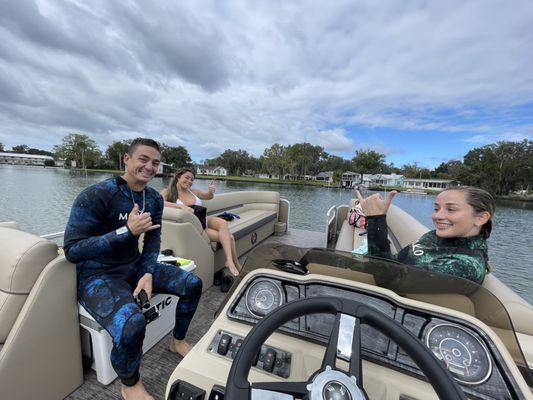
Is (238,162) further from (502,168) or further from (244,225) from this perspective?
(244,225)

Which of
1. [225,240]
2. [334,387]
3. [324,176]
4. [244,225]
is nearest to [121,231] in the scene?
[334,387]

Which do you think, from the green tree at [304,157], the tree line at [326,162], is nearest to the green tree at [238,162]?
the tree line at [326,162]

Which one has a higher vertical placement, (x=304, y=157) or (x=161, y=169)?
(x=304, y=157)

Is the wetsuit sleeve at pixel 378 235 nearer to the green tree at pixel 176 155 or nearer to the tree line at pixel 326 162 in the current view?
the tree line at pixel 326 162

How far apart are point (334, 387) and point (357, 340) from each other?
0.14 m

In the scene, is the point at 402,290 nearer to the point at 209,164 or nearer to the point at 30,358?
the point at 30,358

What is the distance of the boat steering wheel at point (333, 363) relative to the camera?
0.62 metres

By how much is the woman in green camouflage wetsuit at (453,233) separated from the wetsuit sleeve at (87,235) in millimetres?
1499

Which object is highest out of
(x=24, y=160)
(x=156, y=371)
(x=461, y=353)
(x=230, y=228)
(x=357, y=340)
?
(x=24, y=160)

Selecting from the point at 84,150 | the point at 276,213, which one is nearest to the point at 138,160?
the point at 276,213

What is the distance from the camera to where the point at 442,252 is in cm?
139

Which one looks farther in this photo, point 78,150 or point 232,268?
point 78,150

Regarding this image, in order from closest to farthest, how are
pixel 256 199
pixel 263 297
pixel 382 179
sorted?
1. pixel 263 297
2. pixel 256 199
3. pixel 382 179

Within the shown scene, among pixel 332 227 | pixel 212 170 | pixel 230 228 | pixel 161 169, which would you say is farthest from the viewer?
pixel 212 170
